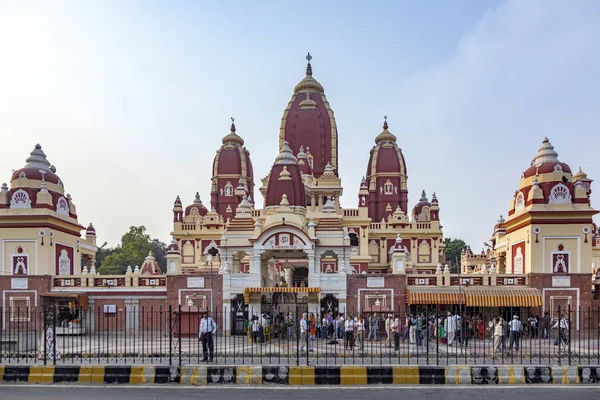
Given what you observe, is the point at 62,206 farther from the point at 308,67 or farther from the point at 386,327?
the point at 308,67

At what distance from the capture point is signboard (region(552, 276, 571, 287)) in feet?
94.5

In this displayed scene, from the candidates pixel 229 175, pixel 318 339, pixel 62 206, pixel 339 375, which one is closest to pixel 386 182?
pixel 229 175

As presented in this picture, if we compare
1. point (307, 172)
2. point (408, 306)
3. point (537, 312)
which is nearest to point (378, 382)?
point (408, 306)

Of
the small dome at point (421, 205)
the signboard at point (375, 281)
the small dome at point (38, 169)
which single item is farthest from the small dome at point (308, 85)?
the signboard at point (375, 281)

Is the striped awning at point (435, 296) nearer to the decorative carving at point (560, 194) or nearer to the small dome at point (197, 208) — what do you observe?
the decorative carving at point (560, 194)

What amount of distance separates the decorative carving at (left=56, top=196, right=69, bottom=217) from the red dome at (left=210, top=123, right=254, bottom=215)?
21.5 m

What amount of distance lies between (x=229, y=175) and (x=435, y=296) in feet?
106

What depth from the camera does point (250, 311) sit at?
28.5m

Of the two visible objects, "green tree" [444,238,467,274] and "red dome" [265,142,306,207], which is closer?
"red dome" [265,142,306,207]

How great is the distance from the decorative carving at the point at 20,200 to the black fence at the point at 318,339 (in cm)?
546

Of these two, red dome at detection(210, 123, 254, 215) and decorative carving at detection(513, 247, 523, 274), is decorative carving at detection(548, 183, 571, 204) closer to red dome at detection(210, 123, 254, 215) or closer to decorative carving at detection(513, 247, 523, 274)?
decorative carving at detection(513, 247, 523, 274)

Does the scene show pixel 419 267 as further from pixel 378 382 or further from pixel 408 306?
pixel 378 382

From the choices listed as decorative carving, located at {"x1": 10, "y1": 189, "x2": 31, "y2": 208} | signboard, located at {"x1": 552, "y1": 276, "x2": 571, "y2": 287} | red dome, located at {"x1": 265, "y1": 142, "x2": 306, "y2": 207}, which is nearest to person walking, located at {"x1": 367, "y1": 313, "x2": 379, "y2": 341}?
signboard, located at {"x1": 552, "y1": 276, "x2": 571, "y2": 287}

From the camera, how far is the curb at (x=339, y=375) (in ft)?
46.4
